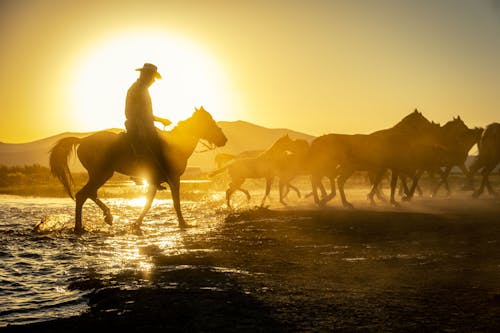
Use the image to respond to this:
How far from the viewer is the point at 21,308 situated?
14.6 feet

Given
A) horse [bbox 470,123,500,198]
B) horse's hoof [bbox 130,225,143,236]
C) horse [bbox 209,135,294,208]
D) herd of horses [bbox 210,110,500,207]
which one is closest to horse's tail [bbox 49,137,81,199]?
horse's hoof [bbox 130,225,143,236]

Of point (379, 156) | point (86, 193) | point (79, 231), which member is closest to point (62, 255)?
point (79, 231)

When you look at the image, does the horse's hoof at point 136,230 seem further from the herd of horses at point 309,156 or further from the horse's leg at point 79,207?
the horse's leg at point 79,207

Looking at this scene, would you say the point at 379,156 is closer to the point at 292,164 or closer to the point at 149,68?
the point at 292,164

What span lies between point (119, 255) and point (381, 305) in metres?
4.37

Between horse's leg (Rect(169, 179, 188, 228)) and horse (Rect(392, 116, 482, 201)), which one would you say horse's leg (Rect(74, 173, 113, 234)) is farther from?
horse (Rect(392, 116, 482, 201))

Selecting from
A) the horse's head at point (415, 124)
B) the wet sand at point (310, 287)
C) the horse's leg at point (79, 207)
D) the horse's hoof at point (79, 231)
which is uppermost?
the horse's head at point (415, 124)

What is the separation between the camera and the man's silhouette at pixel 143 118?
1098 centimetres

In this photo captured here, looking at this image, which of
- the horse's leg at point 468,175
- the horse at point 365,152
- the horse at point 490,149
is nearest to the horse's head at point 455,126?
the horse's leg at point 468,175

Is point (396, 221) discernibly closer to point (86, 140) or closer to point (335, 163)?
point (335, 163)

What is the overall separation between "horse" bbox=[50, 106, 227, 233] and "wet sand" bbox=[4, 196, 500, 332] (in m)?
2.89

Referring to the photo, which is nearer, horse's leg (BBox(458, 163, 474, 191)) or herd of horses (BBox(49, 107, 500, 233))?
herd of horses (BBox(49, 107, 500, 233))

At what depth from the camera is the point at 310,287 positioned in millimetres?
5184

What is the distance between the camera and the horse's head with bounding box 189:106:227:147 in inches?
521
